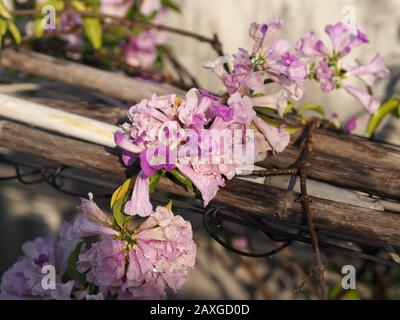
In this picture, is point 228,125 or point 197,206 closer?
point 228,125

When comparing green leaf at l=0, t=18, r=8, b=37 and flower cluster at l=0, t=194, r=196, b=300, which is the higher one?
green leaf at l=0, t=18, r=8, b=37

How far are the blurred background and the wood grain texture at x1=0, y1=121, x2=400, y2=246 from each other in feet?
1.37

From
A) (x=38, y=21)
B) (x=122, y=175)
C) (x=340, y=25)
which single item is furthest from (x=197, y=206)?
(x=38, y=21)

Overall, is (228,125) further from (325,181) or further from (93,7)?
(93,7)

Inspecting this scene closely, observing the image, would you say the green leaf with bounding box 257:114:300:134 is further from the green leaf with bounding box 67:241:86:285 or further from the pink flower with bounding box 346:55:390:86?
the green leaf with bounding box 67:241:86:285

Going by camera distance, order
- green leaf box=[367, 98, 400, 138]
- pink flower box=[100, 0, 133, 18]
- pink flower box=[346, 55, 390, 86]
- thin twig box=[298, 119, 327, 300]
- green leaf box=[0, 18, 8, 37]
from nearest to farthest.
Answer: thin twig box=[298, 119, 327, 300], pink flower box=[346, 55, 390, 86], green leaf box=[367, 98, 400, 138], green leaf box=[0, 18, 8, 37], pink flower box=[100, 0, 133, 18]

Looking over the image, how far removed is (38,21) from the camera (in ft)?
6.09

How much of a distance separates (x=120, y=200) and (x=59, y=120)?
343mm

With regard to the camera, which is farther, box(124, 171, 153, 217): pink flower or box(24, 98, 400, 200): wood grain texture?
box(24, 98, 400, 200): wood grain texture

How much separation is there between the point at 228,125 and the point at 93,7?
3.53 ft

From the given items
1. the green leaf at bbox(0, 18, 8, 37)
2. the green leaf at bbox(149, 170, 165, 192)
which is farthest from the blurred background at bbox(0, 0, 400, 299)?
the green leaf at bbox(149, 170, 165, 192)

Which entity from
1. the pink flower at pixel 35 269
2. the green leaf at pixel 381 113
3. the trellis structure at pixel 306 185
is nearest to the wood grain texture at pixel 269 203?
the trellis structure at pixel 306 185

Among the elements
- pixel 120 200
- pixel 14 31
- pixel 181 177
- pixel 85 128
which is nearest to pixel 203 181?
pixel 181 177

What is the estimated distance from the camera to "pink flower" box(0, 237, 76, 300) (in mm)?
1379
